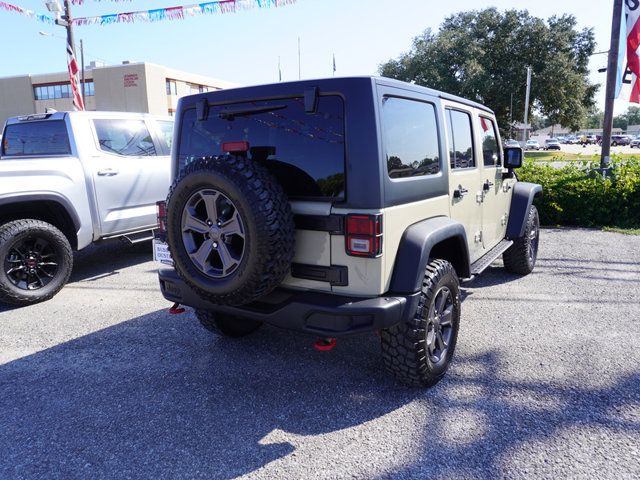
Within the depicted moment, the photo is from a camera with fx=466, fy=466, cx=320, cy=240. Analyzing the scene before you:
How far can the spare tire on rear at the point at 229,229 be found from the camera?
2473 mm

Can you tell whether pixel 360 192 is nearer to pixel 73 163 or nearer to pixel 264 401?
pixel 264 401

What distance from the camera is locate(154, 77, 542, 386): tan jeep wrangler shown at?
2.52 m

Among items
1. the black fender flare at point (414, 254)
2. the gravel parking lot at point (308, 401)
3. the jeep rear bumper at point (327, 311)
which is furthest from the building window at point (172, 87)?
the black fender flare at point (414, 254)

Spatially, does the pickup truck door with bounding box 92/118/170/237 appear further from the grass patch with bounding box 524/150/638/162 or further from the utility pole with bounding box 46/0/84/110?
the grass patch with bounding box 524/150/638/162

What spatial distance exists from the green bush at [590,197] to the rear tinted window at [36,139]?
25.0 ft

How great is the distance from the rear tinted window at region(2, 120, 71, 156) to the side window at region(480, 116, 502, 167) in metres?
4.62

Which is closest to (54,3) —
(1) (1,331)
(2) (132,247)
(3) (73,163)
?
(2) (132,247)

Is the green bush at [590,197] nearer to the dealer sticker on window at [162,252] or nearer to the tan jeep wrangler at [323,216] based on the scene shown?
the tan jeep wrangler at [323,216]

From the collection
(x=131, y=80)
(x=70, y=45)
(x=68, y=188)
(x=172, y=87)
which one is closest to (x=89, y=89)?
(x=131, y=80)

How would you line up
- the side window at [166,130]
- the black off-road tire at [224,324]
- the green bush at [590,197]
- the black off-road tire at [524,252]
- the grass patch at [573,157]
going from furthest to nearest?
the grass patch at [573,157] < the green bush at [590,197] < the side window at [166,130] < the black off-road tire at [524,252] < the black off-road tire at [224,324]

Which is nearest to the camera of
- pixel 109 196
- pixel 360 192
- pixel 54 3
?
pixel 360 192

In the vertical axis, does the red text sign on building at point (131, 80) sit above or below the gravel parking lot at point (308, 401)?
above

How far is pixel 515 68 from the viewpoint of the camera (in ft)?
→ 111

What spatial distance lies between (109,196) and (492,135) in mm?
4414
